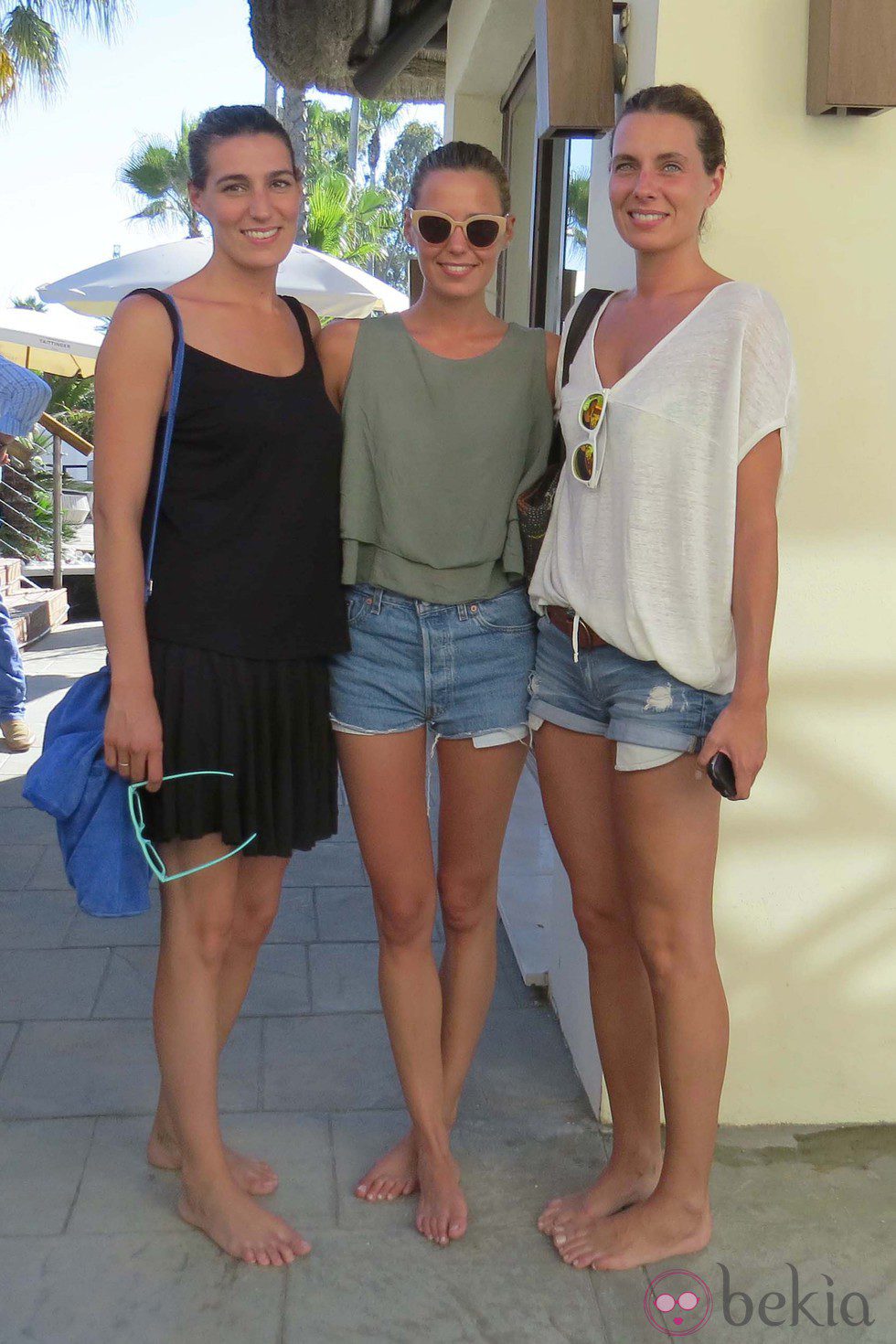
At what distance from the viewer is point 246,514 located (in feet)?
7.05

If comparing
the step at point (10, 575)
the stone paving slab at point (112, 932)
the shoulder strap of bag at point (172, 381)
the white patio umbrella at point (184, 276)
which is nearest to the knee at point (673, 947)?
the shoulder strap of bag at point (172, 381)

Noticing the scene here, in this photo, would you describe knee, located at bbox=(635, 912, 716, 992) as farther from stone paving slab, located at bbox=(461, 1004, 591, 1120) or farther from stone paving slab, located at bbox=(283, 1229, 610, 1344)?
stone paving slab, located at bbox=(461, 1004, 591, 1120)

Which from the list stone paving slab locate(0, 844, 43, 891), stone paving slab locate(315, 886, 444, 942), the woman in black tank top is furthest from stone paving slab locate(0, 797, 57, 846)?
the woman in black tank top

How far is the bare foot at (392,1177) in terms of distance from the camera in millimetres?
2496

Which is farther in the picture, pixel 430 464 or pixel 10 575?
pixel 10 575

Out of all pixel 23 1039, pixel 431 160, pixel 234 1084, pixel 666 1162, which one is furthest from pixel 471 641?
pixel 23 1039

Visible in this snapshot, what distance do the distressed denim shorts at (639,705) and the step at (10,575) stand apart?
805 centimetres

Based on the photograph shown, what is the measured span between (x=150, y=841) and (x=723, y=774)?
100 cm

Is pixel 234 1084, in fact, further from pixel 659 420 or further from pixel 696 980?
pixel 659 420

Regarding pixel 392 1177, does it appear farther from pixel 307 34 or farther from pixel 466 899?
pixel 307 34

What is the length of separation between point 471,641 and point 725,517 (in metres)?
0.50

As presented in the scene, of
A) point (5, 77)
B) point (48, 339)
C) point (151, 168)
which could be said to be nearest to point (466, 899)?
point (48, 339)

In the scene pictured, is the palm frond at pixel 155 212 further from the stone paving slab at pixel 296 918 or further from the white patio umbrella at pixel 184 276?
the stone paving slab at pixel 296 918

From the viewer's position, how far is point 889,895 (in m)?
2.78
